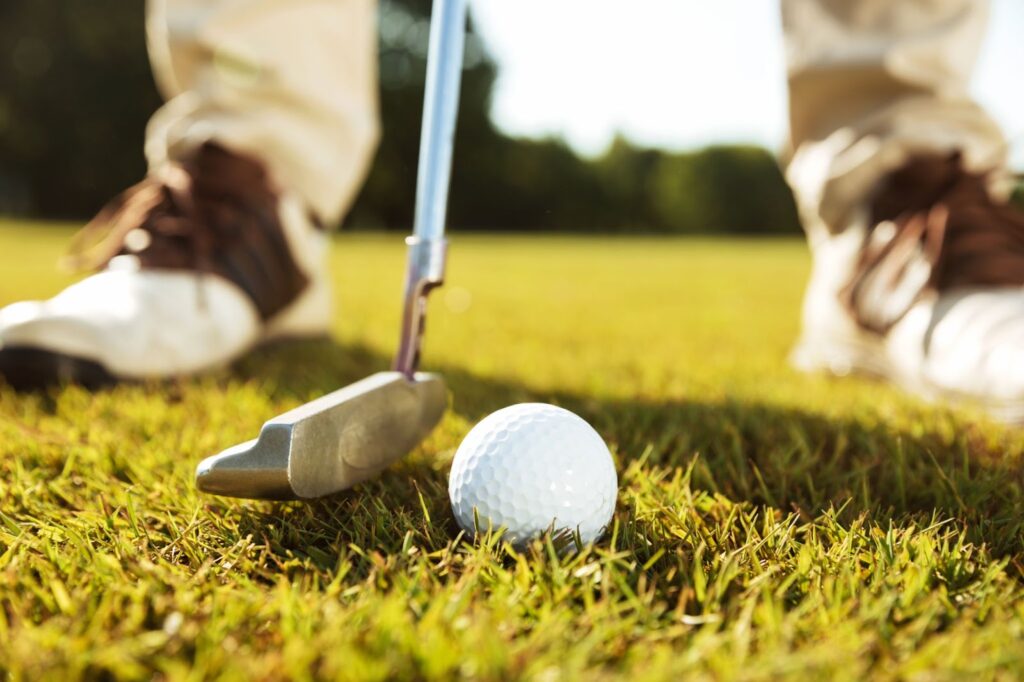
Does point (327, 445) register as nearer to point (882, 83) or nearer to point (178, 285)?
point (178, 285)

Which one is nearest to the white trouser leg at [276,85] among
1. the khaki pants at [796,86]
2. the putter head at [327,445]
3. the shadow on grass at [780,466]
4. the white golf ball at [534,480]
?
the khaki pants at [796,86]

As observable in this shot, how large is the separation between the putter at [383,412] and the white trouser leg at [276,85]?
101cm

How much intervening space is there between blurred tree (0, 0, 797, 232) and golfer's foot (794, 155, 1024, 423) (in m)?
28.2

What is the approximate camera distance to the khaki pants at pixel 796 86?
2426 mm

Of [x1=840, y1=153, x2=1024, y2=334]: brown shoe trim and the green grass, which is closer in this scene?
the green grass

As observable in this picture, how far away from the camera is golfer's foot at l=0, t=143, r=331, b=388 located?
2.02m

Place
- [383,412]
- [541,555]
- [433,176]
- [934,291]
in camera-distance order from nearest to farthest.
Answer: [541,555]
[383,412]
[433,176]
[934,291]

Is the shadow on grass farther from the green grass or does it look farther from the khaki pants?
the khaki pants

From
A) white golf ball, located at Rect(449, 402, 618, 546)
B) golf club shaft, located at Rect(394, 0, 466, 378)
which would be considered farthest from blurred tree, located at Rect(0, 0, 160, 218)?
white golf ball, located at Rect(449, 402, 618, 546)

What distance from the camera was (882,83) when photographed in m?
2.48

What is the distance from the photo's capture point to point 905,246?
2.28 metres

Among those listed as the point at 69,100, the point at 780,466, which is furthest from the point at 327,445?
the point at 69,100

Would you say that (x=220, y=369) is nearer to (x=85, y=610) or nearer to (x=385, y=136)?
(x=85, y=610)

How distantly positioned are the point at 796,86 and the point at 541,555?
2036 mm
